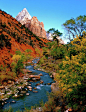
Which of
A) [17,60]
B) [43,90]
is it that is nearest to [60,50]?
[17,60]

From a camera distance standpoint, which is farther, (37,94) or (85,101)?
(37,94)

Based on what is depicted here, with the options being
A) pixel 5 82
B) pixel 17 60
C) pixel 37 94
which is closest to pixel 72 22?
pixel 17 60

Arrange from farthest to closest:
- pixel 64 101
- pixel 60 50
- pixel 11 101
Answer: pixel 60 50 → pixel 11 101 → pixel 64 101

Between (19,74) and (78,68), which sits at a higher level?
(78,68)

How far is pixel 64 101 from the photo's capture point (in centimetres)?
711

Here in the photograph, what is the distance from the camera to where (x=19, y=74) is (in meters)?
15.5

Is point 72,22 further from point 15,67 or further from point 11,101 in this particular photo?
point 11,101

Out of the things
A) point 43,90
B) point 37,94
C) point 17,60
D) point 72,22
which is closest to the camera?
point 37,94

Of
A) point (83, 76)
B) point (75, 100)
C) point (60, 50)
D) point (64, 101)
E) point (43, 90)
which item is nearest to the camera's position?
point (83, 76)

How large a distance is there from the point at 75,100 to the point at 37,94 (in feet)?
17.7

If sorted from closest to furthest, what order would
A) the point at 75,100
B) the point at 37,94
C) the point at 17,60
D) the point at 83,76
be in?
the point at 83,76
the point at 75,100
the point at 37,94
the point at 17,60

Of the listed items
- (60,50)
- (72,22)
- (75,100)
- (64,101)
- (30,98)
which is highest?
(72,22)

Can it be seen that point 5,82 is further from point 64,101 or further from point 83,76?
point 83,76

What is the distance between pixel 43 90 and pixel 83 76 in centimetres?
753
